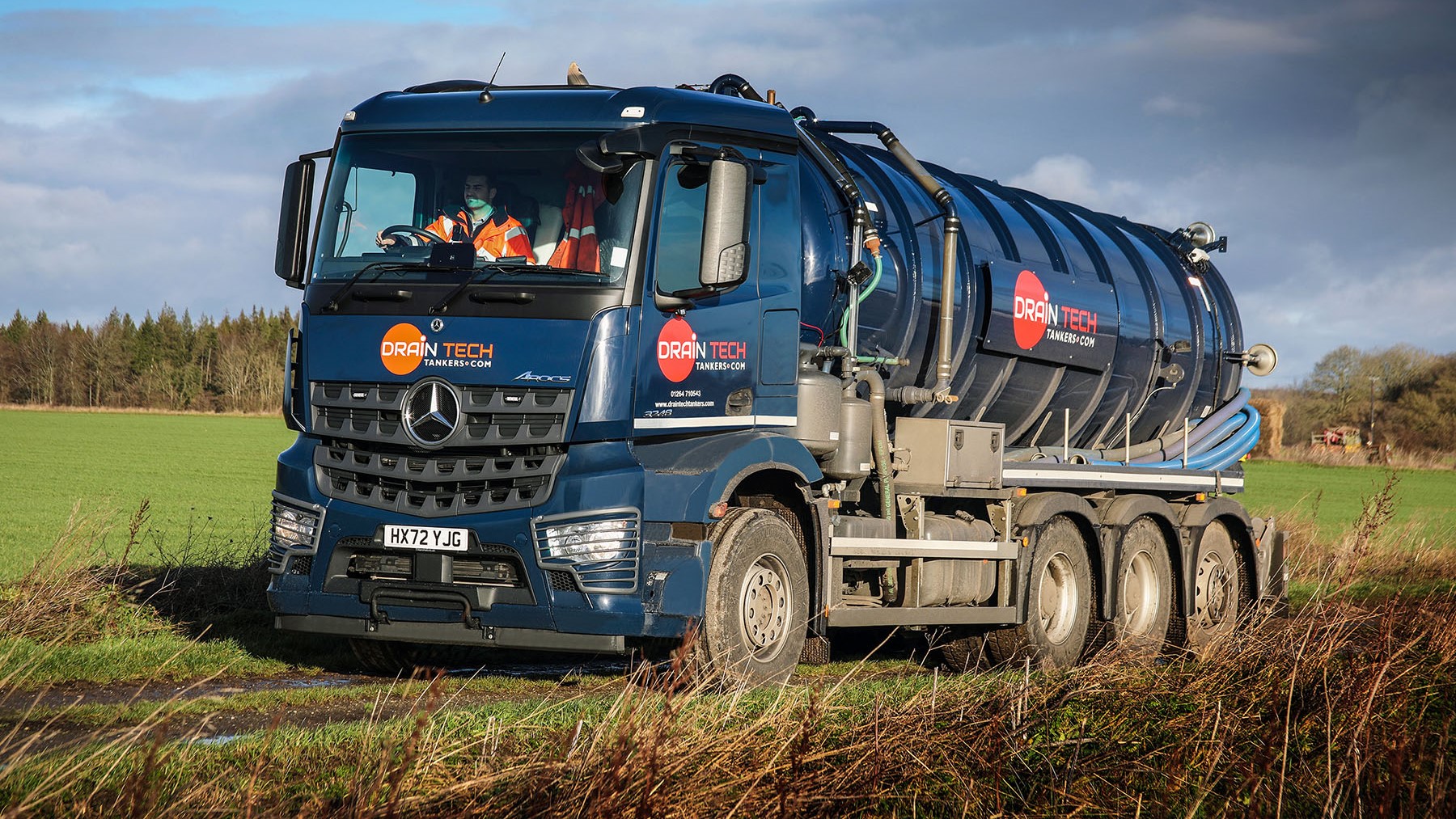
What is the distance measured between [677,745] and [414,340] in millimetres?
3544

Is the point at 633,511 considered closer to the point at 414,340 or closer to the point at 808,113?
the point at 414,340

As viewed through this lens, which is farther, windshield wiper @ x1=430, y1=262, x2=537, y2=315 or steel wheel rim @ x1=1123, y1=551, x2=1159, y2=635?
steel wheel rim @ x1=1123, y1=551, x2=1159, y2=635

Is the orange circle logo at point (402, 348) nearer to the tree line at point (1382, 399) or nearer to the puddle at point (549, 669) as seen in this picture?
the puddle at point (549, 669)

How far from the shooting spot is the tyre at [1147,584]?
12.0 m

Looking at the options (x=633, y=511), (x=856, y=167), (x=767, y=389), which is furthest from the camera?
(x=856, y=167)

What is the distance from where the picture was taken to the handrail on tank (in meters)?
9.78

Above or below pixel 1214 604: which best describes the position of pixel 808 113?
above

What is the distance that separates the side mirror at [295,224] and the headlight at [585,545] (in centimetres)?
234

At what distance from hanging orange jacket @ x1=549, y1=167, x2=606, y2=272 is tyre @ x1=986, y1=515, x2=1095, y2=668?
4619 mm

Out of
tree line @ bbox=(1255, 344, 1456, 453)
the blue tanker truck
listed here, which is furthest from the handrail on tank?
tree line @ bbox=(1255, 344, 1456, 453)

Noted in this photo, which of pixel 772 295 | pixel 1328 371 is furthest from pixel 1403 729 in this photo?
pixel 1328 371

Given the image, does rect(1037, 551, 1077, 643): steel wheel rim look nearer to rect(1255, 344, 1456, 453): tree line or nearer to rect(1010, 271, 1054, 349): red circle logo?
rect(1010, 271, 1054, 349): red circle logo

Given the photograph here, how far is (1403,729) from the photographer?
5828mm

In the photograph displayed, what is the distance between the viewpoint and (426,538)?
7.44 m
